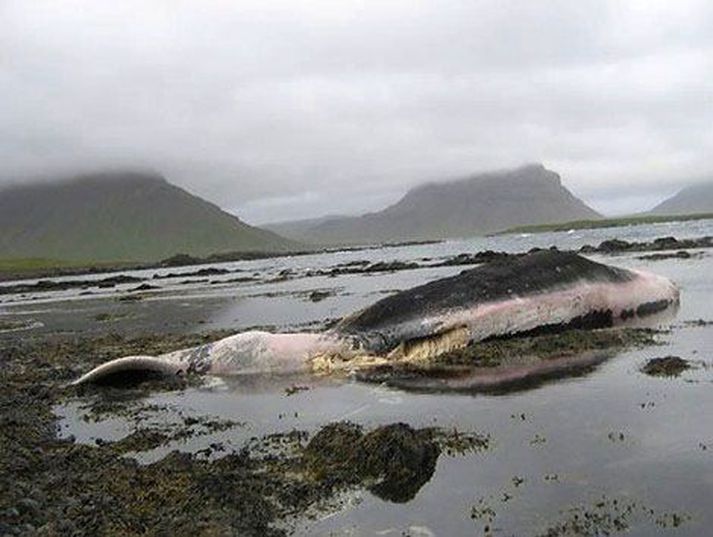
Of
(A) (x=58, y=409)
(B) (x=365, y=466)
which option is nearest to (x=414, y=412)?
(B) (x=365, y=466)

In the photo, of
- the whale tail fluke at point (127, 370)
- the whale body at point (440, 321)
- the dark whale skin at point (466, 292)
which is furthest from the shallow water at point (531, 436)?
the dark whale skin at point (466, 292)

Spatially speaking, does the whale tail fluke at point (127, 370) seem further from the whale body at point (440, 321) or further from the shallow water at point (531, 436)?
the shallow water at point (531, 436)

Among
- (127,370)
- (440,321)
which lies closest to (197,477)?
(127,370)

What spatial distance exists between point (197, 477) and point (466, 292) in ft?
24.5

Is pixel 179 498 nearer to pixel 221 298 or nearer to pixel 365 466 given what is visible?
pixel 365 466

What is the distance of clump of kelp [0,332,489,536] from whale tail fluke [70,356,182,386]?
2.50 metres

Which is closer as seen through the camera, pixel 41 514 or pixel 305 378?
pixel 41 514

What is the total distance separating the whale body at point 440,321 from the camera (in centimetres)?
1291

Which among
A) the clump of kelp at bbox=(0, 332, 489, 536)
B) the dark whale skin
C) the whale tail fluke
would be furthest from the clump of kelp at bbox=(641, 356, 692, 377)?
the whale tail fluke

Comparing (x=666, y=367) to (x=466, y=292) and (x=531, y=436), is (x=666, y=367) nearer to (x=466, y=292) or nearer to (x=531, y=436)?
(x=531, y=436)

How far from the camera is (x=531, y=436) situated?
800 centimetres

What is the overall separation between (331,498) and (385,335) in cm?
657

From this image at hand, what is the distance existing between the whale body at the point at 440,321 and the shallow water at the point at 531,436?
87cm

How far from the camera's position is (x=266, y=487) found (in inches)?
279
